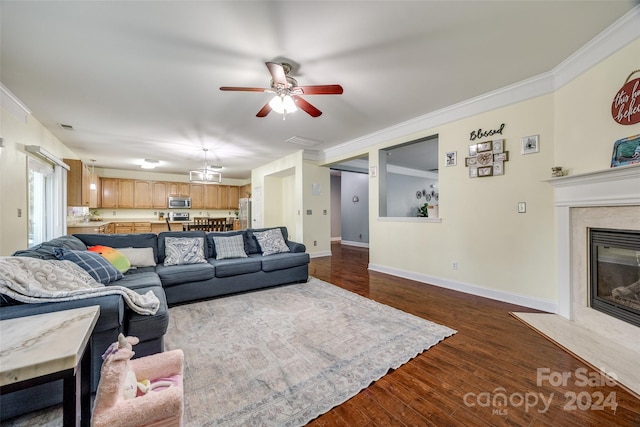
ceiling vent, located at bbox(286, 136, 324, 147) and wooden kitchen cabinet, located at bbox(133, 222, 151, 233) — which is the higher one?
ceiling vent, located at bbox(286, 136, 324, 147)

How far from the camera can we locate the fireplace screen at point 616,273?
6.56 feet

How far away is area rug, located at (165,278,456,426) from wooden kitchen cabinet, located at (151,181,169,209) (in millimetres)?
6472

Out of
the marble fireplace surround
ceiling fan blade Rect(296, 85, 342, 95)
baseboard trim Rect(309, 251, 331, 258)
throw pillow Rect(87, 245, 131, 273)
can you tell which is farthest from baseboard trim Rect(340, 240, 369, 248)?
throw pillow Rect(87, 245, 131, 273)

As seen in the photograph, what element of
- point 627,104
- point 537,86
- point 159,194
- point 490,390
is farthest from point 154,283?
point 159,194

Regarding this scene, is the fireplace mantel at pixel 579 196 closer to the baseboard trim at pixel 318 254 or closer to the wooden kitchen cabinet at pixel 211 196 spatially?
the baseboard trim at pixel 318 254

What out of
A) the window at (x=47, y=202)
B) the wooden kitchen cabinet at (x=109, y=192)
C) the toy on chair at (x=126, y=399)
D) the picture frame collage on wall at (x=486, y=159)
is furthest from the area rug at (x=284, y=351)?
the wooden kitchen cabinet at (x=109, y=192)

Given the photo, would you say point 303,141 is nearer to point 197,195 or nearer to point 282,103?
point 282,103

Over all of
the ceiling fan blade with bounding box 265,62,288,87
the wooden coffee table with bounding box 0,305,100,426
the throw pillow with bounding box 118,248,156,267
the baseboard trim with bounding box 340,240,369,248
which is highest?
the ceiling fan blade with bounding box 265,62,288,87

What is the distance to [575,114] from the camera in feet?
8.13

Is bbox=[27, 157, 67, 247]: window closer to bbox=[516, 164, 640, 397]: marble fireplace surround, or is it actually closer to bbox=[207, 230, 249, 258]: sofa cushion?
bbox=[207, 230, 249, 258]: sofa cushion

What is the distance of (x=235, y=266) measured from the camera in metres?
3.31

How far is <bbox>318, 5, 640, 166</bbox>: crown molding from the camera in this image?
2006 mm

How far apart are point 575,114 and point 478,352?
8.25 feet

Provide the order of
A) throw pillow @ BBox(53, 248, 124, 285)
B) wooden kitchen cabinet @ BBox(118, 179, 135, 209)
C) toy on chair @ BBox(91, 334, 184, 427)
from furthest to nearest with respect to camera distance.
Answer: wooden kitchen cabinet @ BBox(118, 179, 135, 209), throw pillow @ BBox(53, 248, 124, 285), toy on chair @ BBox(91, 334, 184, 427)
